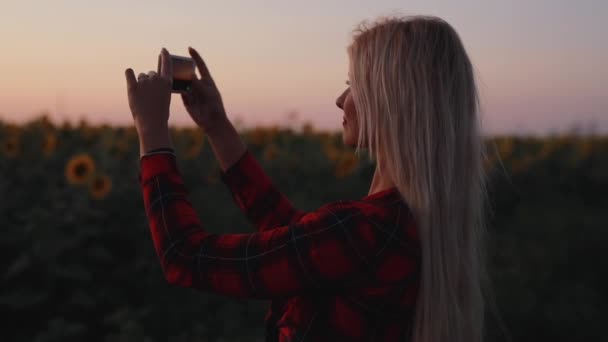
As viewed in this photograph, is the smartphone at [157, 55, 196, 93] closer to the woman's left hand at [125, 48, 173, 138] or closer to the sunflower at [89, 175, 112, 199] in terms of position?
the woman's left hand at [125, 48, 173, 138]

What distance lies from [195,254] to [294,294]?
0.68ft

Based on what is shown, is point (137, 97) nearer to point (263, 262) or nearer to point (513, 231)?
point (263, 262)

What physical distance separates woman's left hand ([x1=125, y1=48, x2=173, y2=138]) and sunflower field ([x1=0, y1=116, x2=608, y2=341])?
228 centimetres

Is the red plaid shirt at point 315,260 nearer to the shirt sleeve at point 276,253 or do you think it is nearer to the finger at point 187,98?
the shirt sleeve at point 276,253

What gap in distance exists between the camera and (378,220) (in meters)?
1.32

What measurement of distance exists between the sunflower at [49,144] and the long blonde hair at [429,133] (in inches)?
146

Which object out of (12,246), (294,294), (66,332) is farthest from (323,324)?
(12,246)

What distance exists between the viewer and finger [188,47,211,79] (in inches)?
68.7

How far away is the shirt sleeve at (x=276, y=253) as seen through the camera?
1301 millimetres

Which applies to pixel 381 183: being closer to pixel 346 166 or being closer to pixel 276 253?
pixel 276 253

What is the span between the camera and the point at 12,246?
158 inches

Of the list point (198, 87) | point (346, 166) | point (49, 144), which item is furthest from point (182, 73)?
point (346, 166)

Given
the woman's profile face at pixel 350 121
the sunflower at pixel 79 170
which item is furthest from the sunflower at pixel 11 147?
the woman's profile face at pixel 350 121

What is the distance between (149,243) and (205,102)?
8.83ft
